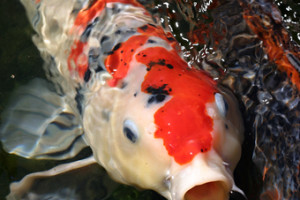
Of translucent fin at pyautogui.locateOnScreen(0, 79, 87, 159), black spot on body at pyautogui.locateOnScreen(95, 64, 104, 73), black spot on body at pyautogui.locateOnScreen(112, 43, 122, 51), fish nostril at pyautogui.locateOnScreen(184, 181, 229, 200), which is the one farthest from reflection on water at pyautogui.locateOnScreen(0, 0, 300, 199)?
black spot on body at pyautogui.locateOnScreen(95, 64, 104, 73)

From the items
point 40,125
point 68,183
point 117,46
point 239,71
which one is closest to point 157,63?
point 117,46

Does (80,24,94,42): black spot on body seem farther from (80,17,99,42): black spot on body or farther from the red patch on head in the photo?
the red patch on head

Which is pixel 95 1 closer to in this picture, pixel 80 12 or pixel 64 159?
pixel 80 12

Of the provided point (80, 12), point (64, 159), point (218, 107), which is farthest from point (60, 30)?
point (218, 107)

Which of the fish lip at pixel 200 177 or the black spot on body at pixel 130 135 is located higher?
the fish lip at pixel 200 177

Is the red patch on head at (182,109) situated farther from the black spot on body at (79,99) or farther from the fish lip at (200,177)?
the black spot on body at (79,99)

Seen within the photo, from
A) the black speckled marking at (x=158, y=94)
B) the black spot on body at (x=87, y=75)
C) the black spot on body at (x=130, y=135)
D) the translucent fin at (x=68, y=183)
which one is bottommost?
the translucent fin at (x=68, y=183)

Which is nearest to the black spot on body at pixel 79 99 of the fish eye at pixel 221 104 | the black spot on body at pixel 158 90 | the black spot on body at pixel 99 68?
the black spot on body at pixel 99 68
